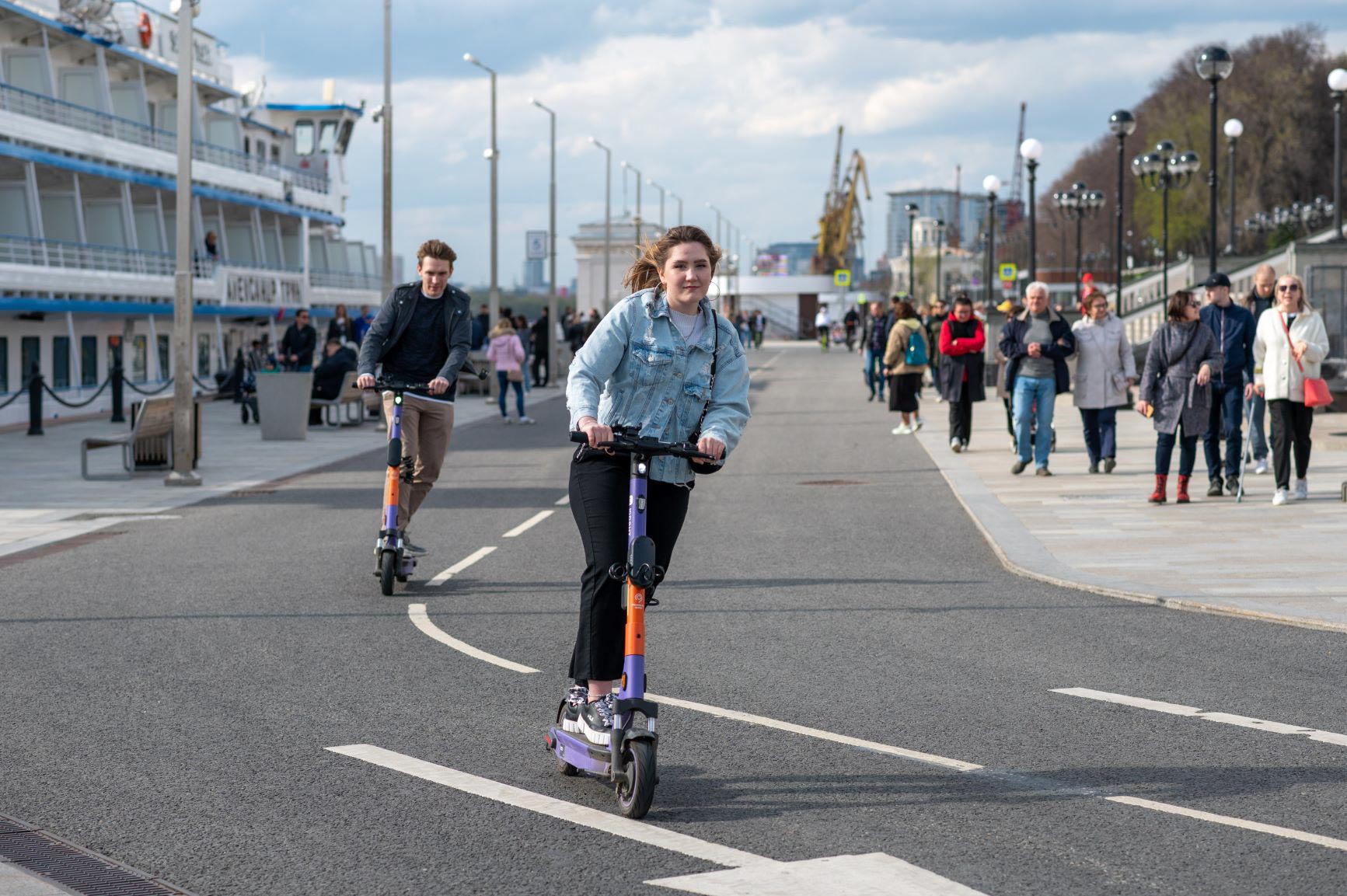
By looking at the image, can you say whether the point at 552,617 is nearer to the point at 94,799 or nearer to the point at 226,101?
the point at 94,799

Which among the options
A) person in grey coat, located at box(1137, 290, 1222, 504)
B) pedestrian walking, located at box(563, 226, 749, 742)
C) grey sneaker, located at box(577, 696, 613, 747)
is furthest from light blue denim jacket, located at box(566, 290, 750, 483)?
person in grey coat, located at box(1137, 290, 1222, 504)

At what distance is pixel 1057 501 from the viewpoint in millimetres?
15211

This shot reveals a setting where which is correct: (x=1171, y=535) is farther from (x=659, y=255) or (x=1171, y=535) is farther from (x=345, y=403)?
(x=345, y=403)

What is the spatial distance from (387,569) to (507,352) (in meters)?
17.7

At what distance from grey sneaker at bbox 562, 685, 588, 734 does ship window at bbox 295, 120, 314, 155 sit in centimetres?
5789

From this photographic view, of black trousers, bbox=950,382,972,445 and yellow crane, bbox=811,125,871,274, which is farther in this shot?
yellow crane, bbox=811,125,871,274

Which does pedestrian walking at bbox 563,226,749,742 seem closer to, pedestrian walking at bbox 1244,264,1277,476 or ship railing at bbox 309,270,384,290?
pedestrian walking at bbox 1244,264,1277,476

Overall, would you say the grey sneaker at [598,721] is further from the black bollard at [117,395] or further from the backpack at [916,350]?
the black bollard at [117,395]

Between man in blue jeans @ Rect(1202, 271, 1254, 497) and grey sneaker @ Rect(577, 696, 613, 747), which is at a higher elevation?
man in blue jeans @ Rect(1202, 271, 1254, 497)

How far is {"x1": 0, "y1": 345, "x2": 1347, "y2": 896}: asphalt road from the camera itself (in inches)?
194

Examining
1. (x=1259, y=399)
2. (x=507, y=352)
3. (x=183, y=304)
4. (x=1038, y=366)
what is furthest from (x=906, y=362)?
(x=183, y=304)

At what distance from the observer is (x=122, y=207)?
1626 inches

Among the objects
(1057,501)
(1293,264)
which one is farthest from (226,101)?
(1057,501)

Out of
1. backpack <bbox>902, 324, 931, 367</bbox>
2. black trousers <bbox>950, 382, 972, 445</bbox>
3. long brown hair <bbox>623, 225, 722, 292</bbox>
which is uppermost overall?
long brown hair <bbox>623, 225, 722, 292</bbox>
